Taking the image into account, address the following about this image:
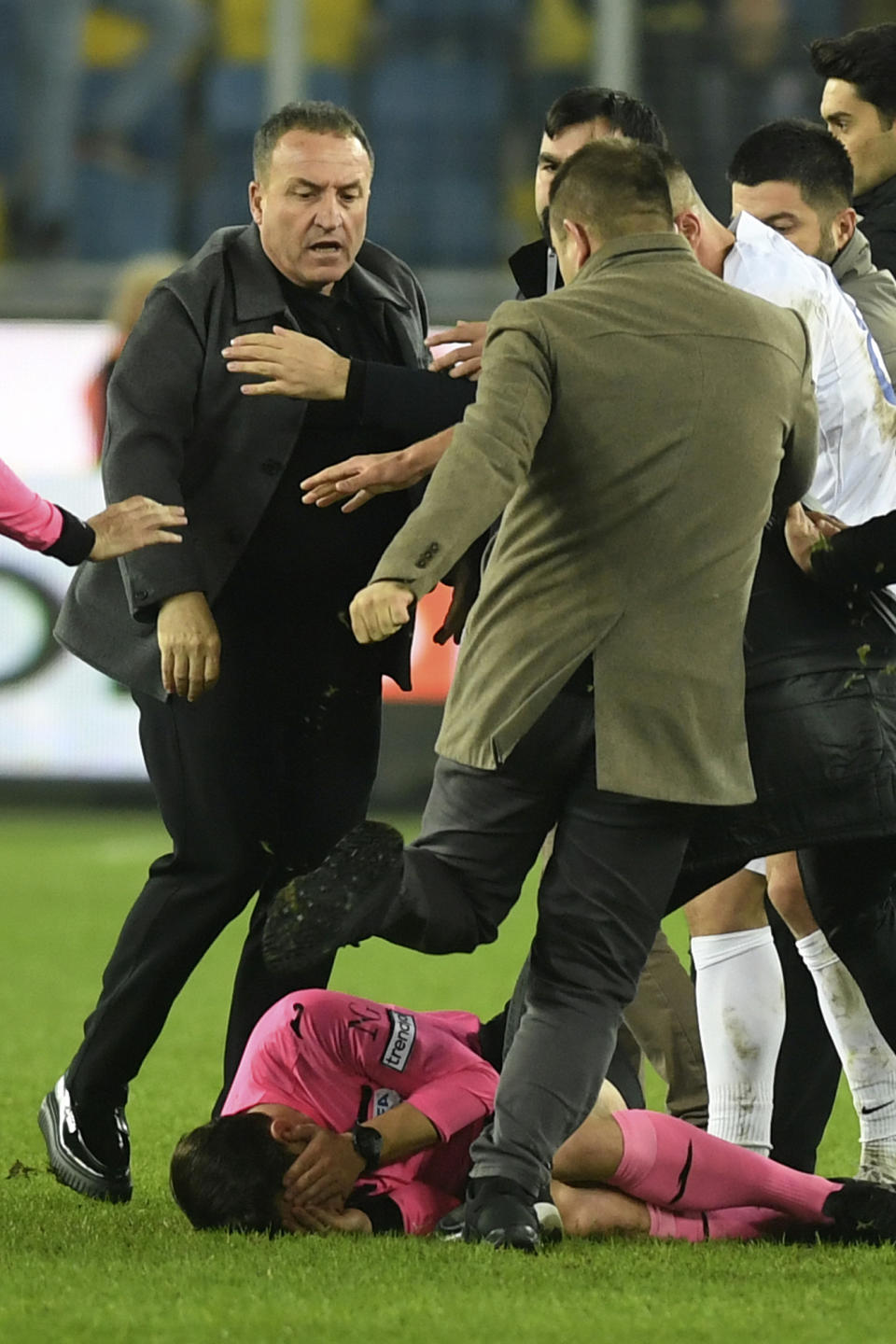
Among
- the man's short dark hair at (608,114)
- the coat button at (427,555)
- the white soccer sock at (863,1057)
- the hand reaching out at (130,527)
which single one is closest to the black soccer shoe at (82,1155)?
the hand reaching out at (130,527)

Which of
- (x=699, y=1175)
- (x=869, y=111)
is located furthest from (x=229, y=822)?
(x=869, y=111)

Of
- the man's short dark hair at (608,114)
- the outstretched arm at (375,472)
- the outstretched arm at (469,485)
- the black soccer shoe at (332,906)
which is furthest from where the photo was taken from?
the man's short dark hair at (608,114)

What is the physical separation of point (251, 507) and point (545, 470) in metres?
0.78

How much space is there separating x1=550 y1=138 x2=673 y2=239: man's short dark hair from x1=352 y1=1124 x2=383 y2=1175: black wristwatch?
55.7 inches

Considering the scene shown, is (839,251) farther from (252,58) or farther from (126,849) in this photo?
(252,58)

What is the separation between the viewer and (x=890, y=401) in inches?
142

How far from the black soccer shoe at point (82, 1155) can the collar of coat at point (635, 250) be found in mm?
1704

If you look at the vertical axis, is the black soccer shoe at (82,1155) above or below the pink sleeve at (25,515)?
below

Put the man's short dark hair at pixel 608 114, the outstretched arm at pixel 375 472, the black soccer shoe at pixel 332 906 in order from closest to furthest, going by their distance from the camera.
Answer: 1. the black soccer shoe at pixel 332 906
2. the outstretched arm at pixel 375 472
3. the man's short dark hair at pixel 608 114

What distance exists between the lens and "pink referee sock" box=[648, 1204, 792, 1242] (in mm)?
3480

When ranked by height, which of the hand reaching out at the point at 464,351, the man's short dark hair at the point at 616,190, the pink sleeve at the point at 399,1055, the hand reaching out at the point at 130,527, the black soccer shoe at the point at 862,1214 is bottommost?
the black soccer shoe at the point at 862,1214

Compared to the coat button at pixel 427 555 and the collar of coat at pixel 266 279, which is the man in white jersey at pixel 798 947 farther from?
the coat button at pixel 427 555

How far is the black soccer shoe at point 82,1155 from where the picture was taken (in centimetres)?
386

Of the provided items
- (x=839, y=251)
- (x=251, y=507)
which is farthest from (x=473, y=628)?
(x=839, y=251)
